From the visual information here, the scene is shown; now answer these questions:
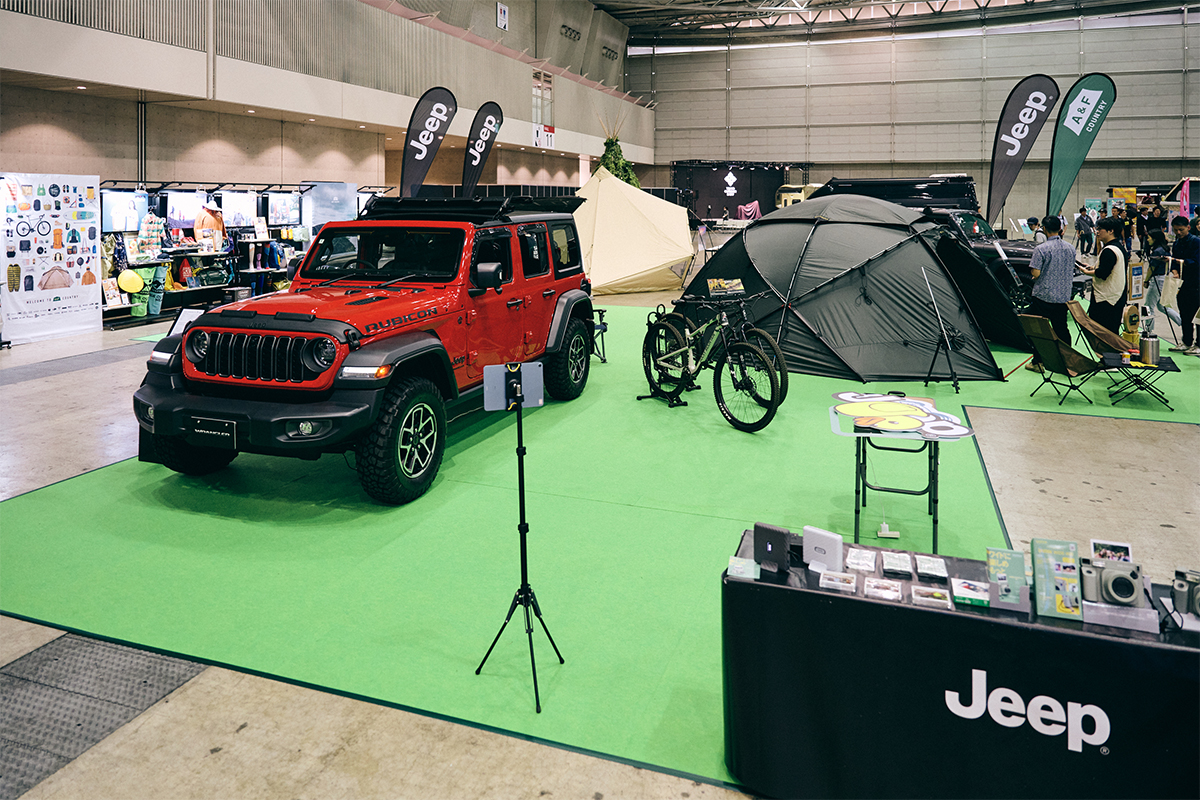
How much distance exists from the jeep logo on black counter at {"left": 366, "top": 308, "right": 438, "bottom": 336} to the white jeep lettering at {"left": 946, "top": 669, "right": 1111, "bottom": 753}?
4225 millimetres

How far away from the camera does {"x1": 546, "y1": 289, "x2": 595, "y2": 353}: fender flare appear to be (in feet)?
27.1

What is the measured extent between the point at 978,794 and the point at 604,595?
2244 mm

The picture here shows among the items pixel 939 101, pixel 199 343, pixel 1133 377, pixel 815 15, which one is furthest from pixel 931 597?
pixel 815 15

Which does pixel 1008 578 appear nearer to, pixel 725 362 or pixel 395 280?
pixel 395 280

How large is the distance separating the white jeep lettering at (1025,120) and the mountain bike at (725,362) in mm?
8441

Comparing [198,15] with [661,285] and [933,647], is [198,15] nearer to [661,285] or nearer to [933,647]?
[661,285]

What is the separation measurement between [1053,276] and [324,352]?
8.36 m

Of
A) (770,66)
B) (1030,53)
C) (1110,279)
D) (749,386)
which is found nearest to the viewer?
(749,386)

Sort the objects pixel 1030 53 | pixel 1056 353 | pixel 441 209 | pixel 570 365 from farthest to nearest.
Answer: pixel 1030 53 < pixel 570 365 < pixel 1056 353 < pixel 441 209

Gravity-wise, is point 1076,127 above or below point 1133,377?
above

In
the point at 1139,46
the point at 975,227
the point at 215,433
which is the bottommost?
the point at 215,433

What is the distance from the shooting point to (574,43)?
3244 cm

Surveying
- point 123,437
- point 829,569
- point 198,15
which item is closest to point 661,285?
point 198,15

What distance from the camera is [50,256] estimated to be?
40.4 ft
